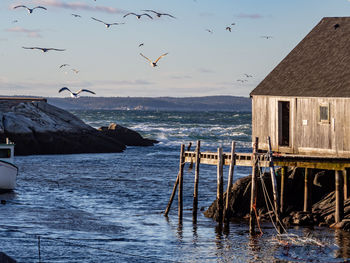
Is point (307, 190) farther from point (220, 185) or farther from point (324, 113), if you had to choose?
point (220, 185)

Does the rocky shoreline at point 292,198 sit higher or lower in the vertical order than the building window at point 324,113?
lower

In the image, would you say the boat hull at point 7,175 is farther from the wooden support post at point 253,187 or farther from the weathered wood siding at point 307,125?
the wooden support post at point 253,187

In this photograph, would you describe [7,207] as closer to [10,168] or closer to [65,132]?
[10,168]

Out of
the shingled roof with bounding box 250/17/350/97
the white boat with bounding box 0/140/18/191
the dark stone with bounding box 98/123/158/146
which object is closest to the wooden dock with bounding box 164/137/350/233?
the shingled roof with bounding box 250/17/350/97

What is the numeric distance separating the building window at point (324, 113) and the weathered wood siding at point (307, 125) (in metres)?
0.13

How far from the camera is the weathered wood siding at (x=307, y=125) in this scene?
1228 inches

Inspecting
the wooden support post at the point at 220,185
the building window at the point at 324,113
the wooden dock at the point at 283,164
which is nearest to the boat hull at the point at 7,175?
the wooden dock at the point at 283,164

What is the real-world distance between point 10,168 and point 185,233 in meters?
17.1

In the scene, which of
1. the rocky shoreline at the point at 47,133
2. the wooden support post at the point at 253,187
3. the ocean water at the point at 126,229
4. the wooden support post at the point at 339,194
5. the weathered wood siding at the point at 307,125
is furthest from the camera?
the rocky shoreline at the point at 47,133

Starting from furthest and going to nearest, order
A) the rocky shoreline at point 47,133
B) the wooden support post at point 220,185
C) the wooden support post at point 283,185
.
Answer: the rocky shoreline at point 47,133
the wooden support post at point 283,185
the wooden support post at point 220,185

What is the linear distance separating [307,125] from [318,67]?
309 centimetres

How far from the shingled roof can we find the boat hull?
17408mm

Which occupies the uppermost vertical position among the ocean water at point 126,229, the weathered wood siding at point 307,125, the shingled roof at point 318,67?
the shingled roof at point 318,67

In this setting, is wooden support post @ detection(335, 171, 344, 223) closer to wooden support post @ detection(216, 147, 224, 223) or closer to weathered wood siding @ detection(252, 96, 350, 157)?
weathered wood siding @ detection(252, 96, 350, 157)
